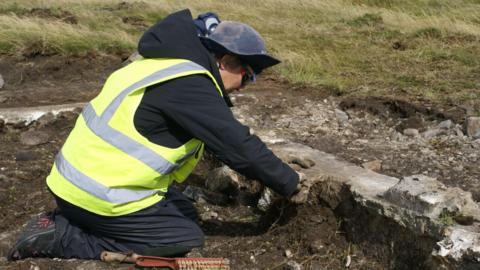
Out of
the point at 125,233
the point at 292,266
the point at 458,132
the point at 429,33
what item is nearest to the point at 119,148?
the point at 125,233

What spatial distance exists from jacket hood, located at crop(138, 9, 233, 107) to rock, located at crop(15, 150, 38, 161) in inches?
95.5

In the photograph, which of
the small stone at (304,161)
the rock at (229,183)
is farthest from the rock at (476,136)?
the rock at (229,183)

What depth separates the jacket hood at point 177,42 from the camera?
269 cm

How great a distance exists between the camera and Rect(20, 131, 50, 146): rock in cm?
511

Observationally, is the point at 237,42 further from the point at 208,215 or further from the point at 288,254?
the point at 208,215

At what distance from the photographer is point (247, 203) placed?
151 inches

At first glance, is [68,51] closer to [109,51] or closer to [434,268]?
[109,51]

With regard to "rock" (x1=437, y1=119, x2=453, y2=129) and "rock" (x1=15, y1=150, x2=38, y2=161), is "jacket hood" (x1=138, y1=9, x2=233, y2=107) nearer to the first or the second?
"rock" (x1=15, y1=150, x2=38, y2=161)

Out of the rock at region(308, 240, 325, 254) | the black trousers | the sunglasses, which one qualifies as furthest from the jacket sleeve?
the rock at region(308, 240, 325, 254)

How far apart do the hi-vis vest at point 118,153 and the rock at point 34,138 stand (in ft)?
7.79

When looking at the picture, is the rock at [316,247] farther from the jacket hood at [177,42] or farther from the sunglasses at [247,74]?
the jacket hood at [177,42]

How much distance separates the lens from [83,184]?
2783mm

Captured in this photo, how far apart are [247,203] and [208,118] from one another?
4.37 ft

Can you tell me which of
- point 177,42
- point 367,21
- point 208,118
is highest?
point 177,42
